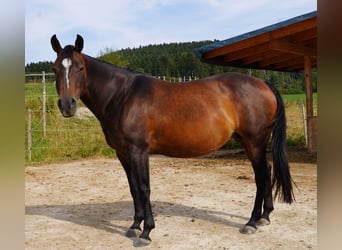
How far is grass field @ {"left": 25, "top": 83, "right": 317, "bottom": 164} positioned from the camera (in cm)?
859

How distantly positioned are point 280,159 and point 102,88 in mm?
2041

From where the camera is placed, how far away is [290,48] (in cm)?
688

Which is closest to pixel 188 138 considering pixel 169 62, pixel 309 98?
pixel 309 98

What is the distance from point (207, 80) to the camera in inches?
139

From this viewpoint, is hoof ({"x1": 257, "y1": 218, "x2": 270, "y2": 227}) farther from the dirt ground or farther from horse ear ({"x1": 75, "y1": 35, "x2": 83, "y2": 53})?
horse ear ({"x1": 75, "y1": 35, "x2": 83, "y2": 53})

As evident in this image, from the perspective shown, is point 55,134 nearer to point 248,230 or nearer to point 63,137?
point 63,137

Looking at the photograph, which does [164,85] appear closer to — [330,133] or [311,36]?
[330,133]

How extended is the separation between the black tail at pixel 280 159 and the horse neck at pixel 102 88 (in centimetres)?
167

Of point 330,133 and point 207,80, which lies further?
point 207,80

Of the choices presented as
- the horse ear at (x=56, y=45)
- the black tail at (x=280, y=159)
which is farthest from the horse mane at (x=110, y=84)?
the black tail at (x=280, y=159)

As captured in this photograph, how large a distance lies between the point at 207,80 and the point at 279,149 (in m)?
1.09

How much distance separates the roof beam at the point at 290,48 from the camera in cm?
663

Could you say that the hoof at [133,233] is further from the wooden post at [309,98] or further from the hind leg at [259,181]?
the wooden post at [309,98]

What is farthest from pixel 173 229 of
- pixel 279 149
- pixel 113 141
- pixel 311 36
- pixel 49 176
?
pixel 311 36
